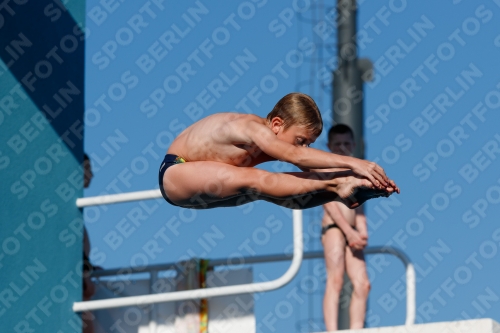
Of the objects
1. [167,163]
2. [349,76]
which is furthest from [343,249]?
[349,76]

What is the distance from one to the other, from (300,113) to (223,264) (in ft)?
7.42

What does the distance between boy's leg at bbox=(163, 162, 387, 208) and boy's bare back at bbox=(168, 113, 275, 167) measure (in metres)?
0.12

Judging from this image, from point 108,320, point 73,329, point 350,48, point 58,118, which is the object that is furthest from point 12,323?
point 350,48

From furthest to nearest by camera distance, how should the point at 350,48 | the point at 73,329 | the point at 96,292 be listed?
the point at 350,48 < the point at 96,292 < the point at 73,329

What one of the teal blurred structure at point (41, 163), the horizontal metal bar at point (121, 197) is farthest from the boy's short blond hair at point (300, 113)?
the teal blurred structure at point (41, 163)

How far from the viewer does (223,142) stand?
6719 mm

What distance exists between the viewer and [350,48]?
11062 mm

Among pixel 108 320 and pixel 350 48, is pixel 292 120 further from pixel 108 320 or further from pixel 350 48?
pixel 350 48

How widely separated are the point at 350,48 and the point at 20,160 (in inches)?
170

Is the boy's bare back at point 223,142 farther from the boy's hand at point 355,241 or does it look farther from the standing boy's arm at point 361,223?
the standing boy's arm at point 361,223

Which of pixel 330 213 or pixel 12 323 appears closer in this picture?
pixel 12 323

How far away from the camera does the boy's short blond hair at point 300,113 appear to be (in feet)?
21.5

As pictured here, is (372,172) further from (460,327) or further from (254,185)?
(460,327)

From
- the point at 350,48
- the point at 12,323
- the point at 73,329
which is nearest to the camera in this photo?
the point at 12,323
